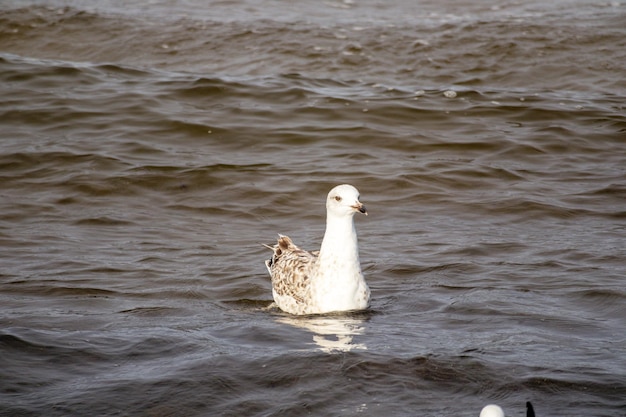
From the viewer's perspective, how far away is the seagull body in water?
28.5 feet

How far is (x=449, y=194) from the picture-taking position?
40.8 feet

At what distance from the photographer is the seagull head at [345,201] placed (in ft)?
28.5

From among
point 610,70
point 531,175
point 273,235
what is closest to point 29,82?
point 273,235

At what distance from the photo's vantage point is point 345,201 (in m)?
8.70

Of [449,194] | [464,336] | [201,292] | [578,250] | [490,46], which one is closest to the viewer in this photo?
[464,336]

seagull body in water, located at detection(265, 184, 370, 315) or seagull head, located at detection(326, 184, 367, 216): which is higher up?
seagull head, located at detection(326, 184, 367, 216)

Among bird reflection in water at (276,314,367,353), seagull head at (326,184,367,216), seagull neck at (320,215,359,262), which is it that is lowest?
bird reflection in water at (276,314,367,353)

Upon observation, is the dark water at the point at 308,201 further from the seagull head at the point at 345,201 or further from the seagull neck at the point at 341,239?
the seagull head at the point at 345,201

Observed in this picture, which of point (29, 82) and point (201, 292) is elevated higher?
point (29, 82)

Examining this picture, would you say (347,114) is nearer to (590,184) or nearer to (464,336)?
(590,184)

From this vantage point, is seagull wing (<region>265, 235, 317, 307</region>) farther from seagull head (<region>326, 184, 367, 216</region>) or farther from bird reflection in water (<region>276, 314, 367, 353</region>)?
seagull head (<region>326, 184, 367, 216</region>)

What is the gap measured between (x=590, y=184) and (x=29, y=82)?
9.40 metres

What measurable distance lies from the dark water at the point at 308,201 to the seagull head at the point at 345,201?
2.93ft

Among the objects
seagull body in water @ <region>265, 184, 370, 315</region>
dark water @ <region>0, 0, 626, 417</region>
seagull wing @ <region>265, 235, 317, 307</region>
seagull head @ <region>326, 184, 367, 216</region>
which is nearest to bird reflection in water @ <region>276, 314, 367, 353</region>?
dark water @ <region>0, 0, 626, 417</region>
